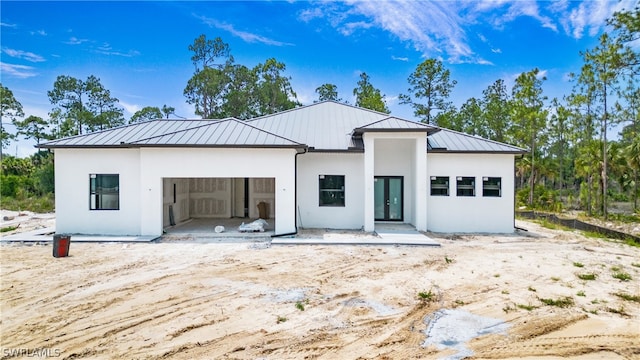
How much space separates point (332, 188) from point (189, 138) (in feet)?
18.7

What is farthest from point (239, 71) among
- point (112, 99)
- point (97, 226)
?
point (97, 226)

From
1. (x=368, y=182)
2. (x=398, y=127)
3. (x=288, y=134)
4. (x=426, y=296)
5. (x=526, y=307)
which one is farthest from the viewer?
(x=288, y=134)

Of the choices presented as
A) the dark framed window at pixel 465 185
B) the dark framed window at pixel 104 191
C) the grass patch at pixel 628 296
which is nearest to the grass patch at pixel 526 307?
the grass patch at pixel 628 296

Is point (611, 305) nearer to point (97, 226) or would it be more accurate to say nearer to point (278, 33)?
point (97, 226)

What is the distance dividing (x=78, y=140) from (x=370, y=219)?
11.3 metres

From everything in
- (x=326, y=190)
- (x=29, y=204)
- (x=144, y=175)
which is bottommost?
(x=29, y=204)

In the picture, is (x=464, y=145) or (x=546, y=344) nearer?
(x=546, y=344)

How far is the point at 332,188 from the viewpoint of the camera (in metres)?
13.3

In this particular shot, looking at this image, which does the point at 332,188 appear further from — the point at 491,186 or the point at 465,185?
the point at 491,186

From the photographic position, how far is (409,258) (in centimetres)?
887

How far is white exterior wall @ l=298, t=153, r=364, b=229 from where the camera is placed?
13.2 meters

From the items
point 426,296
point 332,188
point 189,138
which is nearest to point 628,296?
point 426,296

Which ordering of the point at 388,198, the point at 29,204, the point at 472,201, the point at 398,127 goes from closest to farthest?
the point at 398,127 < the point at 472,201 < the point at 388,198 < the point at 29,204

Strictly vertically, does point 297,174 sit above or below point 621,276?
above
